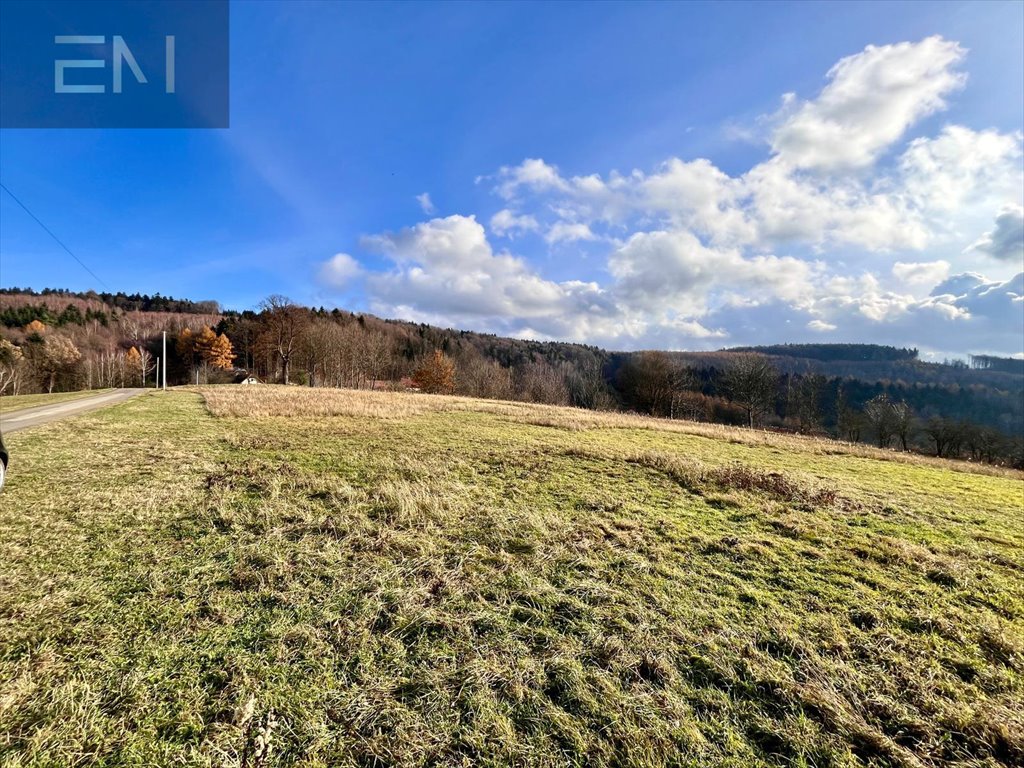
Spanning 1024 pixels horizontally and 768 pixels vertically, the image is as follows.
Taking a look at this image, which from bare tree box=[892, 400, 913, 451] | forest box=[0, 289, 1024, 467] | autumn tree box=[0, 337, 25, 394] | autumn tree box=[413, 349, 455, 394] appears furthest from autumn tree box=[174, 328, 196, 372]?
bare tree box=[892, 400, 913, 451]

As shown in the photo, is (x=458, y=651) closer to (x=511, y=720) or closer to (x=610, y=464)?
(x=511, y=720)

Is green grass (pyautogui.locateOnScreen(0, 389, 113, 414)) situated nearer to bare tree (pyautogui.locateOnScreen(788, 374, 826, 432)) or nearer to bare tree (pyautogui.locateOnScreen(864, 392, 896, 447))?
bare tree (pyautogui.locateOnScreen(788, 374, 826, 432))

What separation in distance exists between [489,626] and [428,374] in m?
73.4

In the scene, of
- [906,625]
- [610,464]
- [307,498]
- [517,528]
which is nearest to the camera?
[906,625]

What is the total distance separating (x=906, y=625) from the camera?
434cm

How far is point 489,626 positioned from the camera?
405cm

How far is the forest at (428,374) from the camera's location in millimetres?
55531

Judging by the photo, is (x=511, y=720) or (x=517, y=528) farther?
(x=517, y=528)

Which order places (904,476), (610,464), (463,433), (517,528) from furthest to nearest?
(463,433)
(904,476)
(610,464)
(517,528)

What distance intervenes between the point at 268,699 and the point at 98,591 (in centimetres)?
293

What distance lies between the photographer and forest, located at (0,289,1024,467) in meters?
55.5

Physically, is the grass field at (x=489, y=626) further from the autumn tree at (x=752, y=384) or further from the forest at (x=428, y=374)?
the forest at (x=428, y=374)

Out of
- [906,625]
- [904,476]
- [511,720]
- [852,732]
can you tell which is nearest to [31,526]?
[511,720]

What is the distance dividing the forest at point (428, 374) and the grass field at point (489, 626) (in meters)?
52.7
